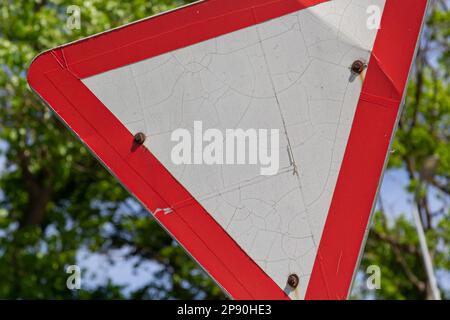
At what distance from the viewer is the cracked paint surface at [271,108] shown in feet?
6.93

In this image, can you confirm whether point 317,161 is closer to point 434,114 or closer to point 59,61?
point 59,61

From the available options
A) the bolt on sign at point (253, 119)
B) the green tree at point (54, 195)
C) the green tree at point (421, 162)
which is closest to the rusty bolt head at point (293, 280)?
the bolt on sign at point (253, 119)

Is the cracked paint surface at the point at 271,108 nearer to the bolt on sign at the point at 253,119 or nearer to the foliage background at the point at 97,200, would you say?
the bolt on sign at the point at 253,119

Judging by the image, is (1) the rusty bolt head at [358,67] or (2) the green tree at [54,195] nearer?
(1) the rusty bolt head at [358,67]

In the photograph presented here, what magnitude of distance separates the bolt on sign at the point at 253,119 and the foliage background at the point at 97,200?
9.29 metres

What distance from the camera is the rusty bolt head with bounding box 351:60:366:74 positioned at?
222cm

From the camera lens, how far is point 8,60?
10961 mm

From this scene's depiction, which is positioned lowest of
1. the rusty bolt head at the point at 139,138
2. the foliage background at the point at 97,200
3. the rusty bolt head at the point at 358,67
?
the foliage background at the point at 97,200

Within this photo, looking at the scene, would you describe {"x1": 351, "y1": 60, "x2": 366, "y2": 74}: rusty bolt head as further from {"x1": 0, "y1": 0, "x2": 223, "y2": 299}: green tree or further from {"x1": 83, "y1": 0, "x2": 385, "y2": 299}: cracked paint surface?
{"x1": 0, "y1": 0, "x2": 223, "y2": 299}: green tree

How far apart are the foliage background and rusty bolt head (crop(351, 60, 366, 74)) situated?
9.42 meters

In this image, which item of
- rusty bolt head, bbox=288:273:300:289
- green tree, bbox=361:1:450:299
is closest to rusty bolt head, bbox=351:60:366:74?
rusty bolt head, bbox=288:273:300:289

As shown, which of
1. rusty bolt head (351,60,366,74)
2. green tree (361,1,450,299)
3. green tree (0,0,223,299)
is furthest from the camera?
green tree (361,1,450,299)

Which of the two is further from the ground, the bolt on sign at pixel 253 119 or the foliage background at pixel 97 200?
the bolt on sign at pixel 253 119
